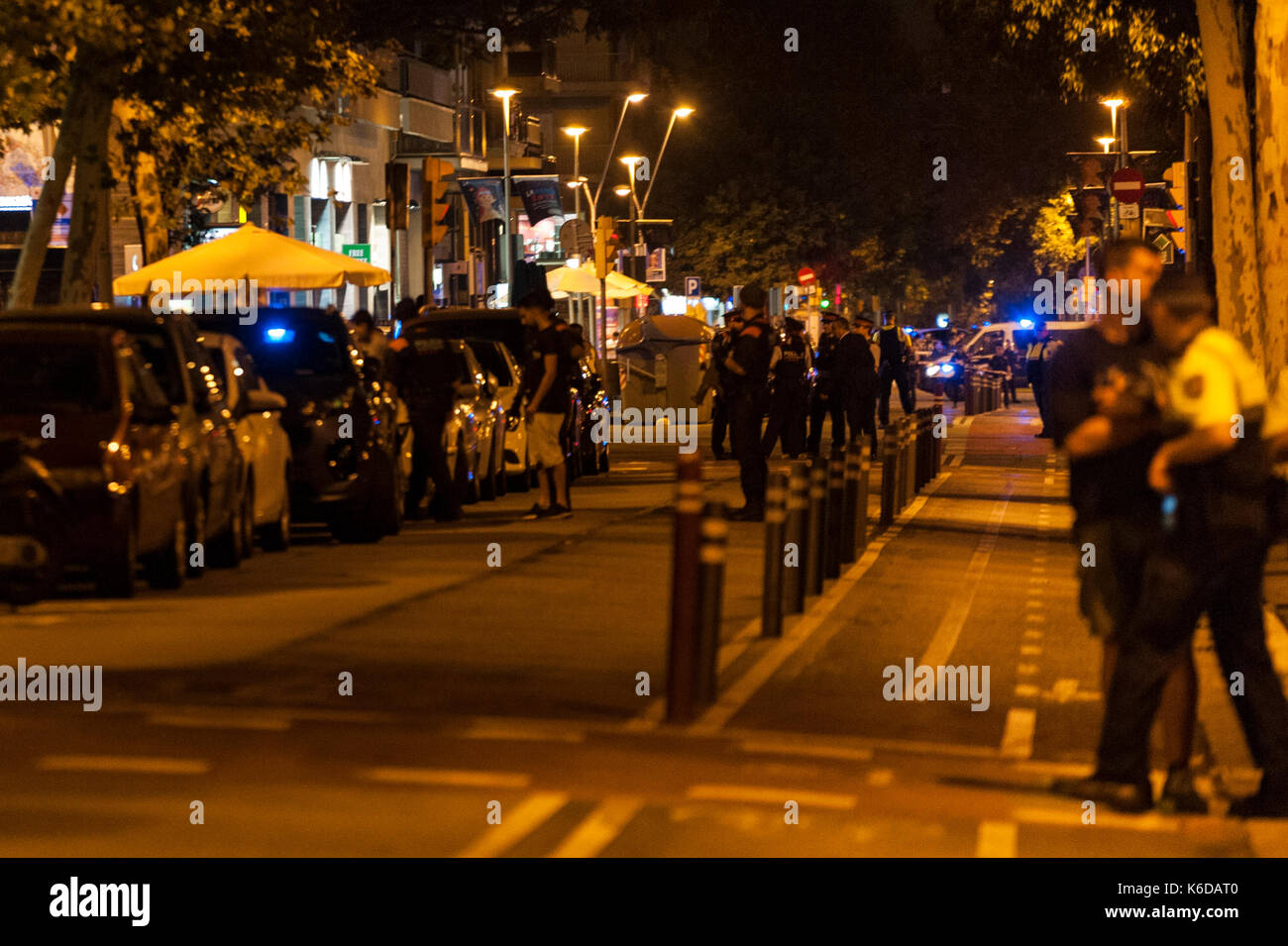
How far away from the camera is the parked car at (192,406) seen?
15.0 metres

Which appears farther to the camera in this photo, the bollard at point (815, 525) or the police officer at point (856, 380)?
the police officer at point (856, 380)

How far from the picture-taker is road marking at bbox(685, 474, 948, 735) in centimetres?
1012

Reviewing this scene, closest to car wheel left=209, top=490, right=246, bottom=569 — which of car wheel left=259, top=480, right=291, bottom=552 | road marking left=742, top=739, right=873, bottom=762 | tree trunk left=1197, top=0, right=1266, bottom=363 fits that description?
car wheel left=259, top=480, right=291, bottom=552

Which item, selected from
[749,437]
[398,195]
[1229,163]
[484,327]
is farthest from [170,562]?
[398,195]

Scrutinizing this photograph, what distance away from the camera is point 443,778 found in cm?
862

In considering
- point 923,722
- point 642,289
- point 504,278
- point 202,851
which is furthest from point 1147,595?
point 504,278

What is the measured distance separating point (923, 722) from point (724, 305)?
87803mm

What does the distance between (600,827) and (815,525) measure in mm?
7035

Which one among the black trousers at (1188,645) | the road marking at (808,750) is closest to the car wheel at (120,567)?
the road marking at (808,750)

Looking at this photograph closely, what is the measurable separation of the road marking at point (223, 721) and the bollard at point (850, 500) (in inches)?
287

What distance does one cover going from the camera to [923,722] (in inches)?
405

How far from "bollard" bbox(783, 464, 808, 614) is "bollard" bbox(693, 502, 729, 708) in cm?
293

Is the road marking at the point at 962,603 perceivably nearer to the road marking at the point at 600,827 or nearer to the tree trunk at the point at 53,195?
the road marking at the point at 600,827

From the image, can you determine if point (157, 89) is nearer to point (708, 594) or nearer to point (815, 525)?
point (815, 525)
